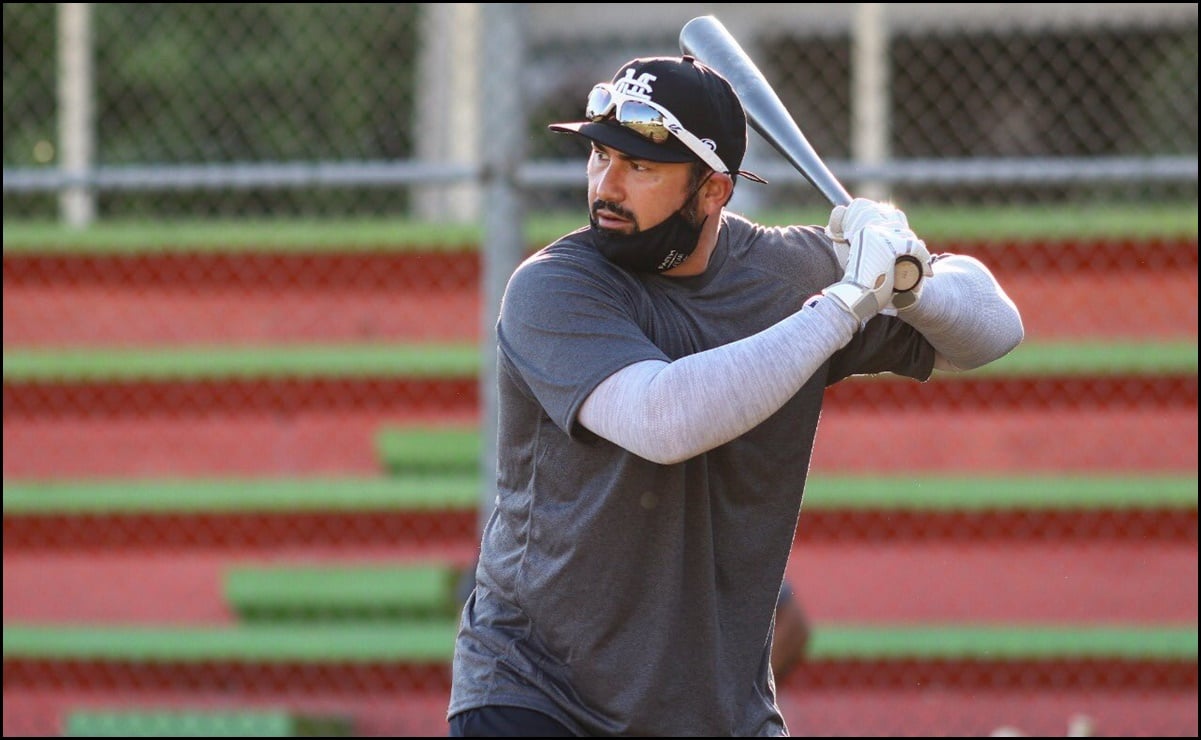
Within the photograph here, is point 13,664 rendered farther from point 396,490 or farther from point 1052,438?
point 1052,438

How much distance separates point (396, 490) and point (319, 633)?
2.13 ft

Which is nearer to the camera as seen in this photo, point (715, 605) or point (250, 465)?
point (715, 605)

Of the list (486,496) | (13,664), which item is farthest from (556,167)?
(13,664)

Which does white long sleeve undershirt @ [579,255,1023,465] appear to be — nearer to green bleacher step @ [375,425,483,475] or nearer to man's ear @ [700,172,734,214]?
man's ear @ [700,172,734,214]

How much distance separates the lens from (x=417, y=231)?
628 cm

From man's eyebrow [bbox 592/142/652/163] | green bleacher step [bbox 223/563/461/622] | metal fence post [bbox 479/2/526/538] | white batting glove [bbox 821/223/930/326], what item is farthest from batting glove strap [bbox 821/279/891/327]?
green bleacher step [bbox 223/563/461/622]

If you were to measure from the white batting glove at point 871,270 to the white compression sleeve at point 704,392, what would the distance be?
8cm

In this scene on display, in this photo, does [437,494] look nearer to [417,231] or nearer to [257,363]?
[257,363]

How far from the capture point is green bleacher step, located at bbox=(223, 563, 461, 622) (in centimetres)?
612

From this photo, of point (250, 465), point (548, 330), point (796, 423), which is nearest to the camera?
point (548, 330)

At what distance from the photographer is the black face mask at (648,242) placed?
8.99ft

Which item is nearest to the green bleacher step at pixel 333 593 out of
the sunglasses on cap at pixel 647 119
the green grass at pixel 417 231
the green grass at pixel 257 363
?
the green grass at pixel 257 363

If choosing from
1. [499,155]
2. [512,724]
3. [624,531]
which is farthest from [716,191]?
[499,155]

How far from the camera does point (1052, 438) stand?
6297 millimetres
